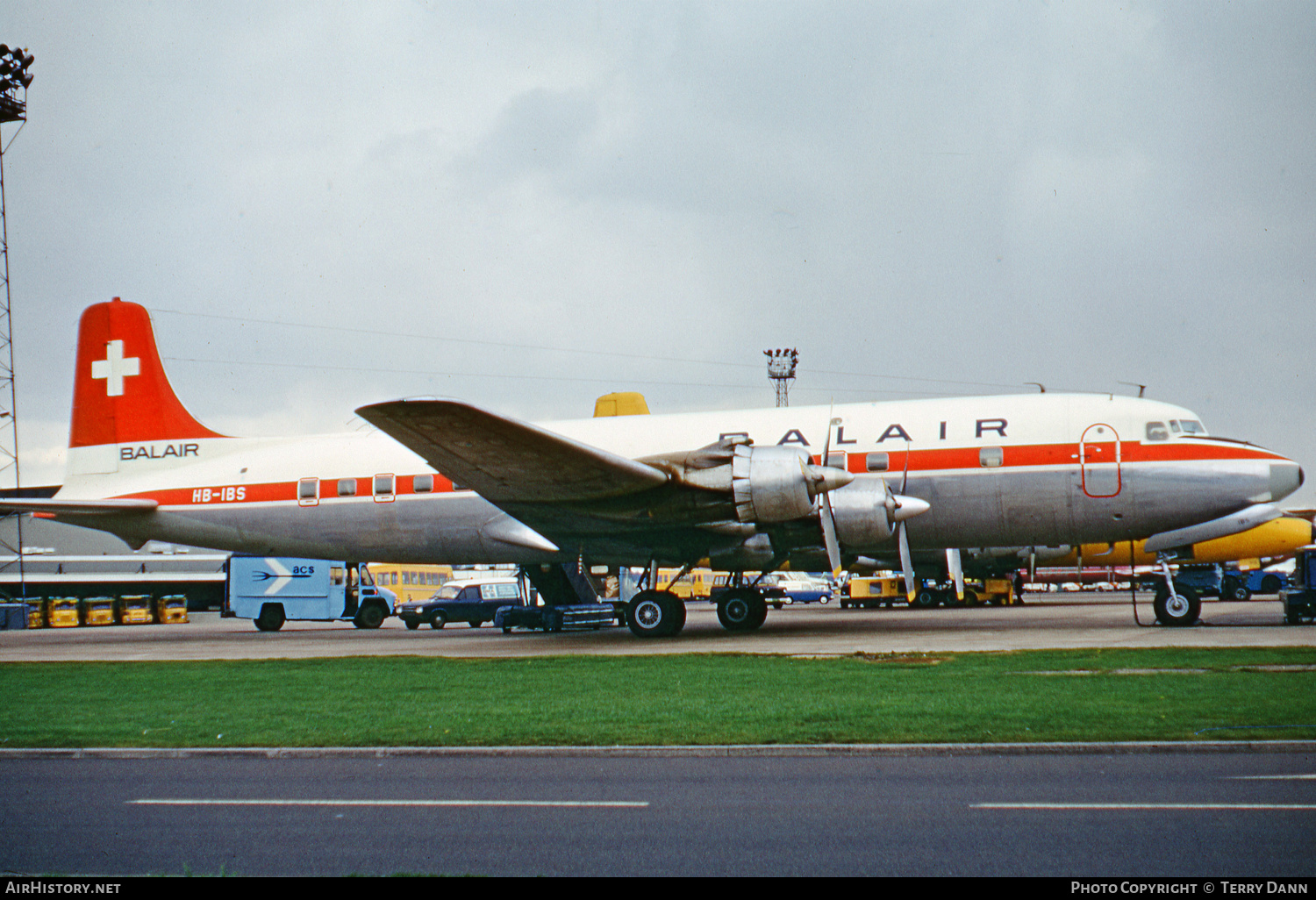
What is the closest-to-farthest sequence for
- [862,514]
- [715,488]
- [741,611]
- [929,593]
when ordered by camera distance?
[715,488] → [862,514] → [741,611] → [929,593]

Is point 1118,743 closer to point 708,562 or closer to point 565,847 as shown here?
point 565,847

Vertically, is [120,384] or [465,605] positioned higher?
[120,384]

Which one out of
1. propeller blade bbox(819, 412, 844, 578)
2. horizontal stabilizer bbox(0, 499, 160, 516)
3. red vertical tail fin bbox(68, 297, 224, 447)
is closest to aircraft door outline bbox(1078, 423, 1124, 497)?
propeller blade bbox(819, 412, 844, 578)

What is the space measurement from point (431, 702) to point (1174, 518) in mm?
15522

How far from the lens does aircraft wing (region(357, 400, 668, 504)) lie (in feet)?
55.9

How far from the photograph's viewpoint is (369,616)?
3525 cm

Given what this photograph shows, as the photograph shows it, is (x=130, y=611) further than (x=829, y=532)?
Yes

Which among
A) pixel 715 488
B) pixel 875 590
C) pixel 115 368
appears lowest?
pixel 875 590

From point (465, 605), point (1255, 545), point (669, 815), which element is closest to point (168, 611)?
point (465, 605)

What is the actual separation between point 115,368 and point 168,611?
24073mm

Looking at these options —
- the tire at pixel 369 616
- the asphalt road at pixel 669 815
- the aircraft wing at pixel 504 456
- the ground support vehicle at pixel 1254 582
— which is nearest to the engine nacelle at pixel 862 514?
the aircraft wing at pixel 504 456

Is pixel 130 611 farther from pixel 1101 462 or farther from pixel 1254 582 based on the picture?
pixel 1254 582

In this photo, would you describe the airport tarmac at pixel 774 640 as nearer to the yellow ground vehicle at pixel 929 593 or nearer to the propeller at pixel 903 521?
the propeller at pixel 903 521

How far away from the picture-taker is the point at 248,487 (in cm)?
2450
